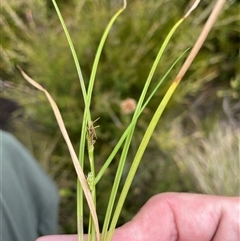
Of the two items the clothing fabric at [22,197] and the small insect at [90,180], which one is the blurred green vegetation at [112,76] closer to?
the clothing fabric at [22,197]

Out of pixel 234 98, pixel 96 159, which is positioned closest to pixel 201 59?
pixel 234 98

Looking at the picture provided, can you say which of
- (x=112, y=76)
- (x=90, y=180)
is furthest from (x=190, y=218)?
(x=112, y=76)

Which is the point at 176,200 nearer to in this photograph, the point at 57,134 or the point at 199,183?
the point at 199,183

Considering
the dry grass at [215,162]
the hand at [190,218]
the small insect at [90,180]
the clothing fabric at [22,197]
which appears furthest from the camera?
the dry grass at [215,162]

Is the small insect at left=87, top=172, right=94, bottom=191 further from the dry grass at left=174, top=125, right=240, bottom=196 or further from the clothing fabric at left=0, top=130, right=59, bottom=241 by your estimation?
the dry grass at left=174, top=125, right=240, bottom=196

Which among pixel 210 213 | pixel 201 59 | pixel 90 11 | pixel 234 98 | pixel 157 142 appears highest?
pixel 90 11

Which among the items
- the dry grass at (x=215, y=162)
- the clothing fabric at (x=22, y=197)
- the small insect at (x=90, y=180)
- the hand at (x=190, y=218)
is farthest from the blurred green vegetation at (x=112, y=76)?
the small insect at (x=90, y=180)
